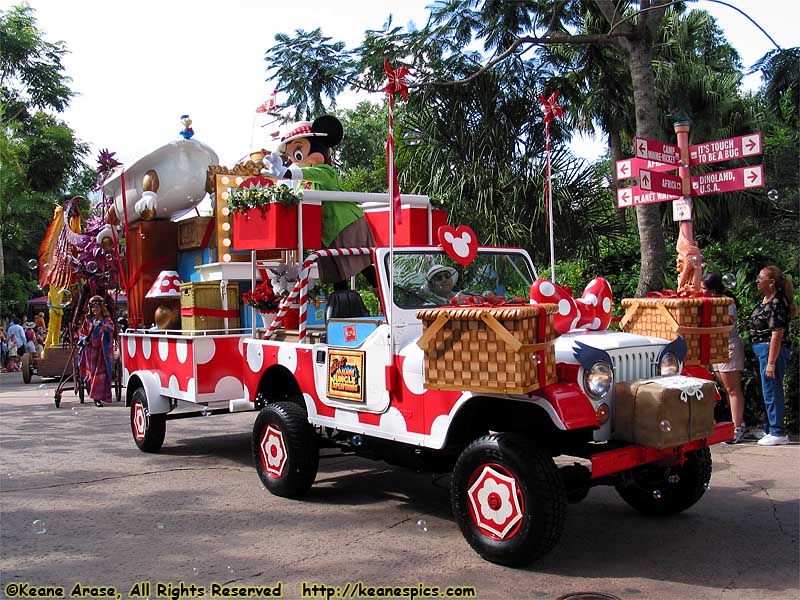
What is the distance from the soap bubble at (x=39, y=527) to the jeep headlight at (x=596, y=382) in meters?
3.77

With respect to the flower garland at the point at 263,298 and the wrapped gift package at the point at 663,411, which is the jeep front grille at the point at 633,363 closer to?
the wrapped gift package at the point at 663,411

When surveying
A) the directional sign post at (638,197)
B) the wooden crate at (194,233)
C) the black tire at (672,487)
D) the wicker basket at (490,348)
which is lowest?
the black tire at (672,487)

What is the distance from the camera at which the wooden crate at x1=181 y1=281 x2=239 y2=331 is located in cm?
727

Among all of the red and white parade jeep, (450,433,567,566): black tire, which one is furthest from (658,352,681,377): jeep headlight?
(450,433,567,566): black tire

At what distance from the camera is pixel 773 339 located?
726 cm

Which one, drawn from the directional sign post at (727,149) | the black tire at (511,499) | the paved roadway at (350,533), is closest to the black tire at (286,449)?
the paved roadway at (350,533)

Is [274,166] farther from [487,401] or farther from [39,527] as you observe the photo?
[487,401]

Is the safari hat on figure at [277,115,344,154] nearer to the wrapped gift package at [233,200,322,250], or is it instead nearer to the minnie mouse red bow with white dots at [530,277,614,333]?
the wrapped gift package at [233,200,322,250]

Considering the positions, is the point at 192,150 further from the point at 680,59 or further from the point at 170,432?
the point at 680,59

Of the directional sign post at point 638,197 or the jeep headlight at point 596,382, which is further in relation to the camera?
the directional sign post at point 638,197

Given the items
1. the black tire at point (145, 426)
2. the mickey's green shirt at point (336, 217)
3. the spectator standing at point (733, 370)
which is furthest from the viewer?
the black tire at point (145, 426)

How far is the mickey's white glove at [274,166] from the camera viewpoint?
778 centimetres

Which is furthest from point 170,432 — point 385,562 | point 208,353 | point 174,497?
point 385,562

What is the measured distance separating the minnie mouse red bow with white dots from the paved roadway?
4.45 feet
